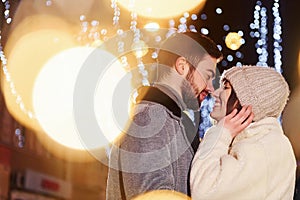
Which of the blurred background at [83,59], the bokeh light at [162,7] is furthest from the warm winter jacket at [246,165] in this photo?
the bokeh light at [162,7]

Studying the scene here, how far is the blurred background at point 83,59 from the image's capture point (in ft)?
7.94

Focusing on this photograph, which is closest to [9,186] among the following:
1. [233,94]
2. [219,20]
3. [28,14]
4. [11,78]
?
[11,78]

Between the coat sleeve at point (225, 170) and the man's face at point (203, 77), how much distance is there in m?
0.10

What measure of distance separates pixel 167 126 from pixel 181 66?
151mm

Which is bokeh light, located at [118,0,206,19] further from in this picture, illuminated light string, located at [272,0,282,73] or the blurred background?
illuminated light string, located at [272,0,282,73]

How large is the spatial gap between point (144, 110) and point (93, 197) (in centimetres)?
355

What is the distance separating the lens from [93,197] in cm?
466

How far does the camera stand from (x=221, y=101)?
4.47ft

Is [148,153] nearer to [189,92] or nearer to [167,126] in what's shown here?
[167,126]

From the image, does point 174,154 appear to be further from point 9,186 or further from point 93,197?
point 93,197

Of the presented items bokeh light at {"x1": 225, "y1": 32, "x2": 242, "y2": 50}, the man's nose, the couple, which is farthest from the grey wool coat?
bokeh light at {"x1": 225, "y1": 32, "x2": 242, "y2": 50}

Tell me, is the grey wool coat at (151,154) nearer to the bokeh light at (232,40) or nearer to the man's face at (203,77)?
the man's face at (203,77)

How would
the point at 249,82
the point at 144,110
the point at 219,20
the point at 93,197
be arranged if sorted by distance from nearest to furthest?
the point at 144,110, the point at 249,82, the point at 219,20, the point at 93,197

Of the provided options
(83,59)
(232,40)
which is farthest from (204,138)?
(83,59)
